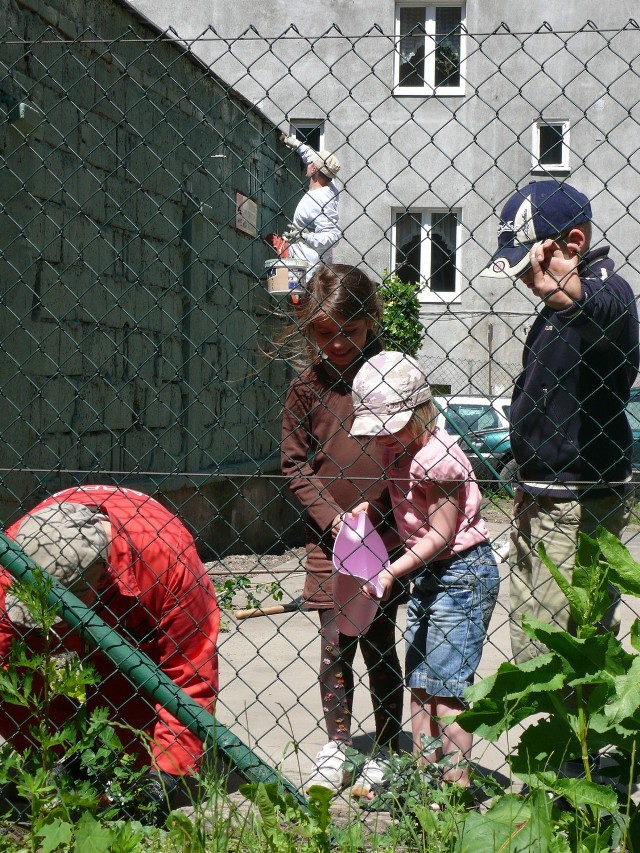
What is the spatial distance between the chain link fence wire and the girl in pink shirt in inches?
8.1

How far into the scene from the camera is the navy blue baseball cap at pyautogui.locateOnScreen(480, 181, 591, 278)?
2676 mm

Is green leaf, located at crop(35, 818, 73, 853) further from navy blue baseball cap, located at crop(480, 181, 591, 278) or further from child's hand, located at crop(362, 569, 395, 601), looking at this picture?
navy blue baseball cap, located at crop(480, 181, 591, 278)

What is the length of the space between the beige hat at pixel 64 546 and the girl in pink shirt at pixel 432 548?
80 cm

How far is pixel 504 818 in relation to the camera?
2172mm

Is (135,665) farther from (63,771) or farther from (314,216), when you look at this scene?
(314,216)

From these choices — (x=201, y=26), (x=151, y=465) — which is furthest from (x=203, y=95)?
(x=201, y=26)

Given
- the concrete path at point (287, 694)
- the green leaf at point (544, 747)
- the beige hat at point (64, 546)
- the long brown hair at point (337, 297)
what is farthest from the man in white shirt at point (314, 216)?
the green leaf at point (544, 747)

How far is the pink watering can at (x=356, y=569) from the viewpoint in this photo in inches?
117

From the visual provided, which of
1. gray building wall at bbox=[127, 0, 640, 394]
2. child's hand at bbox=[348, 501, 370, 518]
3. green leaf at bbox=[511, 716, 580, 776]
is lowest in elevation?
green leaf at bbox=[511, 716, 580, 776]

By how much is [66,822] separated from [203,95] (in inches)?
214

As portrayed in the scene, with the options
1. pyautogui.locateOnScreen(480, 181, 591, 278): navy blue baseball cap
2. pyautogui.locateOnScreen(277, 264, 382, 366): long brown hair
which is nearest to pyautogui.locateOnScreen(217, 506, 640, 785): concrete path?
pyautogui.locateOnScreen(480, 181, 591, 278): navy blue baseball cap

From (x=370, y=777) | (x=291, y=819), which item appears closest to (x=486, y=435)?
(x=370, y=777)

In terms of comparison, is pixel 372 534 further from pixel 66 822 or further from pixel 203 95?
pixel 203 95

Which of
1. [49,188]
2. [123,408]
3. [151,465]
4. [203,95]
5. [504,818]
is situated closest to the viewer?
[504,818]
